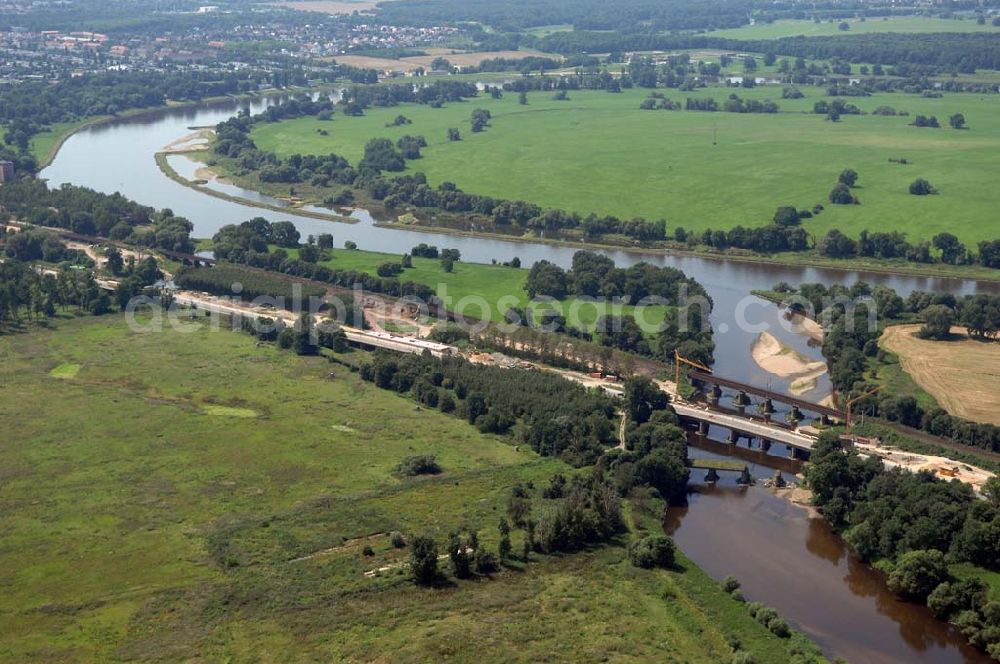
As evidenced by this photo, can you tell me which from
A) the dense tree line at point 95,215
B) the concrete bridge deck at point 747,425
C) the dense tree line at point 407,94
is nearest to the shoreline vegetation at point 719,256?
the dense tree line at point 95,215

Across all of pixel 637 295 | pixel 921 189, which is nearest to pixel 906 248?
pixel 921 189

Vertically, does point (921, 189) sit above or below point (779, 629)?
above

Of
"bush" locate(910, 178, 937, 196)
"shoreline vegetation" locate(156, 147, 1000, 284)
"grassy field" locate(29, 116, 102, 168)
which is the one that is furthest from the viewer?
"grassy field" locate(29, 116, 102, 168)

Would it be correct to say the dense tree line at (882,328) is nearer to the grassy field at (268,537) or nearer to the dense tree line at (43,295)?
the grassy field at (268,537)

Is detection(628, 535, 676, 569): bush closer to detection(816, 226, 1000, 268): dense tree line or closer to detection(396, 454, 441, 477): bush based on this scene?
detection(396, 454, 441, 477): bush

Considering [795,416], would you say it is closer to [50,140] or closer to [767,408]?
[767,408]

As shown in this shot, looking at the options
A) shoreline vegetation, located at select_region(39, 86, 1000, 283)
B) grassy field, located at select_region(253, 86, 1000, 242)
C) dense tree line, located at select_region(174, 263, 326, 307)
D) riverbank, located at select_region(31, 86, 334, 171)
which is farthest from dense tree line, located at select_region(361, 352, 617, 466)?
riverbank, located at select_region(31, 86, 334, 171)

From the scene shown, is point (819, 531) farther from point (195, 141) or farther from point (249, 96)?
point (249, 96)

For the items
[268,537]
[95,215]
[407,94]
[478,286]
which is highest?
[407,94]
